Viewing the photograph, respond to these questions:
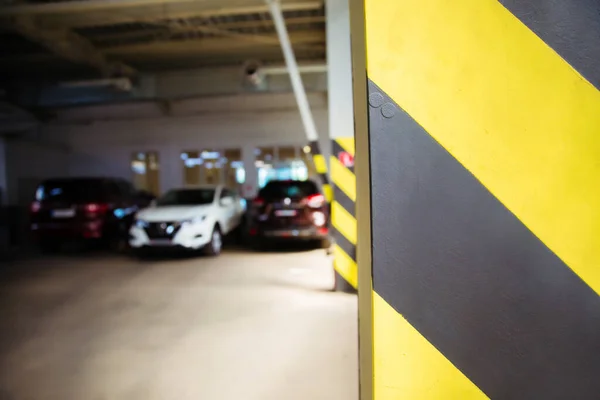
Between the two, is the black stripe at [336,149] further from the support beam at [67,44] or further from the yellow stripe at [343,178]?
the support beam at [67,44]

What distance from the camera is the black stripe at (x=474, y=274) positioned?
1.02 meters

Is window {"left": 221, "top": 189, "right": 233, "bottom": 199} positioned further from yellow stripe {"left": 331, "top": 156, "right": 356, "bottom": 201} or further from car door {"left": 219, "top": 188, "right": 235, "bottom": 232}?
yellow stripe {"left": 331, "top": 156, "right": 356, "bottom": 201}

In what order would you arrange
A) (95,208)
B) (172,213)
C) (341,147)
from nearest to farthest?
(341,147) < (172,213) < (95,208)

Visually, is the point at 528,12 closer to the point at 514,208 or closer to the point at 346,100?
the point at 514,208

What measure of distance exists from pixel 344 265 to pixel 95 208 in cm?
701

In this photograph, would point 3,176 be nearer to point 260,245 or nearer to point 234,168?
point 234,168

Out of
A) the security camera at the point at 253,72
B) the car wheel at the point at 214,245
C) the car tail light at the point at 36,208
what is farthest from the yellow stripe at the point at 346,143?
the car tail light at the point at 36,208

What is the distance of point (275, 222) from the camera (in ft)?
33.4

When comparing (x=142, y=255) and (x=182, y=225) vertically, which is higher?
(x=182, y=225)

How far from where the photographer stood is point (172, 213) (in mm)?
9328

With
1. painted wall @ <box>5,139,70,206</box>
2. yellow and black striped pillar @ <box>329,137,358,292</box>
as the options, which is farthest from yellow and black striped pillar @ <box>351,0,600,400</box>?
painted wall @ <box>5,139,70,206</box>

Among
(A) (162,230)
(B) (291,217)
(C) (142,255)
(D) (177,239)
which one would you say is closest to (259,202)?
(B) (291,217)

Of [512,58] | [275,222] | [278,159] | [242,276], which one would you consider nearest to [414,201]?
[512,58]

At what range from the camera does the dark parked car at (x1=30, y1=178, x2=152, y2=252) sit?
10109 mm
